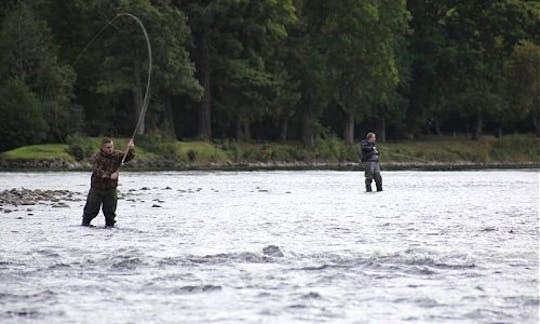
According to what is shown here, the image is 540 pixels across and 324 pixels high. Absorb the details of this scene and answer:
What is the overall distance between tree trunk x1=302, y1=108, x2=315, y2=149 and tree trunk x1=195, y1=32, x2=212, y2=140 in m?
7.90

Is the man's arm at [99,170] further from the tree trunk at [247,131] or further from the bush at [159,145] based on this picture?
the tree trunk at [247,131]

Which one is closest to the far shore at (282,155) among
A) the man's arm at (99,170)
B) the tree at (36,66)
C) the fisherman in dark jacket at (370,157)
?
the tree at (36,66)

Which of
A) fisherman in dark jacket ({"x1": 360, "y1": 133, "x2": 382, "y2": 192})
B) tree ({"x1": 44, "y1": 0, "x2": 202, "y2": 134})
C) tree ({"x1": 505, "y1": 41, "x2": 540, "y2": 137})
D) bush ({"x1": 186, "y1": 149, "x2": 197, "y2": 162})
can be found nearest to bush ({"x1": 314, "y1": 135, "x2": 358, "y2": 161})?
tree ({"x1": 44, "y1": 0, "x2": 202, "y2": 134})

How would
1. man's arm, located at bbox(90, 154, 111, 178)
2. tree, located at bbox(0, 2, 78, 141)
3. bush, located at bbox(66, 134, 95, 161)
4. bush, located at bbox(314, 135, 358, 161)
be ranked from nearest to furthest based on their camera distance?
1. man's arm, located at bbox(90, 154, 111, 178)
2. bush, located at bbox(66, 134, 95, 161)
3. tree, located at bbox(0, 2, 78, 141)
4. bush, located at bbox(314, 135, 358, 161)

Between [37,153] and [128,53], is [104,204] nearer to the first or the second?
[37,153]

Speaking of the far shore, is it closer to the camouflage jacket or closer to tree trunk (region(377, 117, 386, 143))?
tree trunk (region(377, 117, 386, 143))

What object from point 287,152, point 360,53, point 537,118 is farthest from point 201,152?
point 537,118

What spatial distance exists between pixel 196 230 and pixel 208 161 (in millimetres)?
52527

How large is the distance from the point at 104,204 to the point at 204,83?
5997 centimetres

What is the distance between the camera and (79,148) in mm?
67125

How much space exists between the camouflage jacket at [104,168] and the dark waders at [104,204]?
121 millimetres

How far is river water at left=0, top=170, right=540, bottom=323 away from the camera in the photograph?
12.0m

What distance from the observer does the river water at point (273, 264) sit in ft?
39.3

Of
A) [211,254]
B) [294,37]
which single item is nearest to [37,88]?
[294,37]
